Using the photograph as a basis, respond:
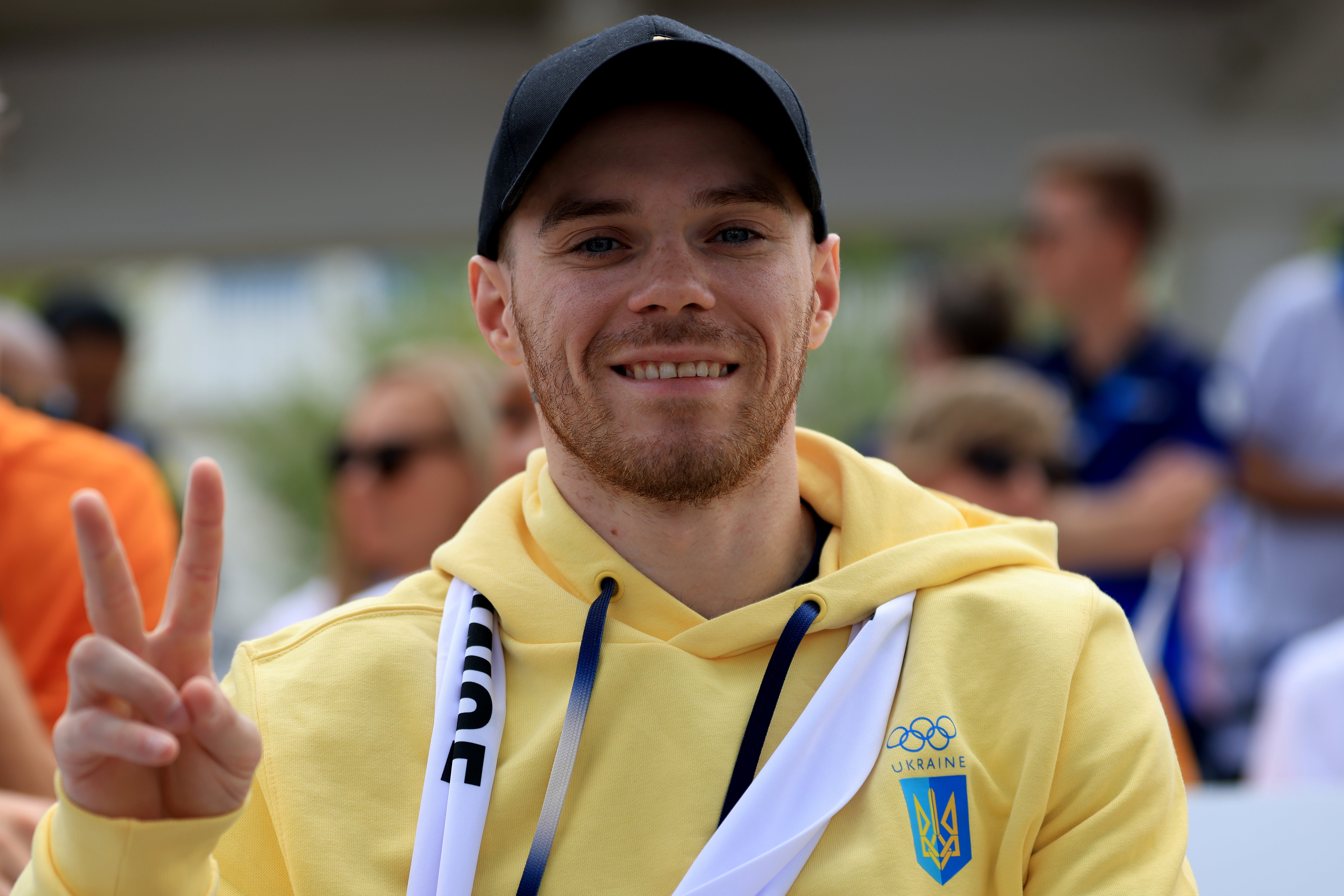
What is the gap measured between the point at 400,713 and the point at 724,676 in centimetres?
42

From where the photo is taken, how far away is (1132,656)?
1774 millimetres

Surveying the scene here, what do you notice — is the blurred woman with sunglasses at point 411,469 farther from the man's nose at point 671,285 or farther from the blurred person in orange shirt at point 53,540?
the man's nose at point 671,285

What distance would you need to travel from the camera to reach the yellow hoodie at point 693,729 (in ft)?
5.33

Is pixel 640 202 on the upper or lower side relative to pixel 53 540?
upper

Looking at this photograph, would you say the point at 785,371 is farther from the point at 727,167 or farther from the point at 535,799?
the point at 535,799

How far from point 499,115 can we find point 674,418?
650cm

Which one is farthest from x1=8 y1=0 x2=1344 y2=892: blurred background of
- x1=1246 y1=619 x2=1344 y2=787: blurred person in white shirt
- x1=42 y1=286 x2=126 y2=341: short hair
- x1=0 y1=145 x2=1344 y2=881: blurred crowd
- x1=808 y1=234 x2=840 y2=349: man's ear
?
x1=808 y1=234 x2=840 y2=349: man's ear

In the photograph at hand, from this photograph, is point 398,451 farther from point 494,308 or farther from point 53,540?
point 494,308

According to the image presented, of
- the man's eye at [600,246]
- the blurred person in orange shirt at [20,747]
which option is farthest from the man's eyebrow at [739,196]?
the blurred person in orange shirt at [20,747]

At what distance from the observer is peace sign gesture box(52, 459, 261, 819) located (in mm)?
1369

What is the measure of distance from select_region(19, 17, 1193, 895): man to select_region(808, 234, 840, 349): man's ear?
0.04 meters

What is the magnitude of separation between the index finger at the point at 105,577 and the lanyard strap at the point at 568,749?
0.52m

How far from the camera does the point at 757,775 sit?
1.67 meters

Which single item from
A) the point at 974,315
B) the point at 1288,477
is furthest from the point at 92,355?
the point at 1288,477
